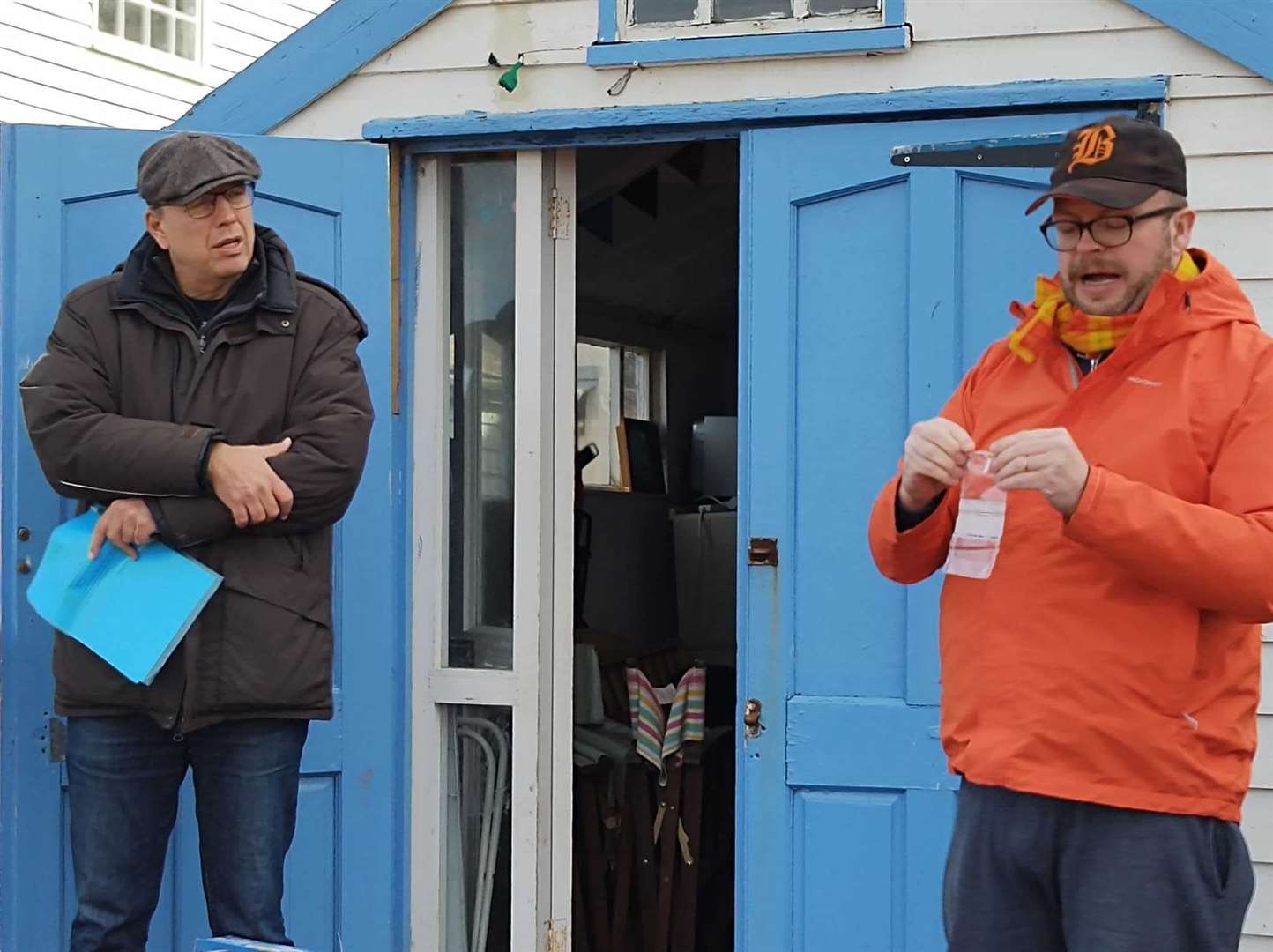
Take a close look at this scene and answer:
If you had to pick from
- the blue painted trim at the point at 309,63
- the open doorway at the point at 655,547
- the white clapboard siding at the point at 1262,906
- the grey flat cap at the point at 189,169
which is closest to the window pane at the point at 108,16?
the open doorway at the point at 655,547

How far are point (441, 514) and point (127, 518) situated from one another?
4.10 ft

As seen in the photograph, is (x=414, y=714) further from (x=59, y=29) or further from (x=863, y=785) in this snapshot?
(x=59, y=29)

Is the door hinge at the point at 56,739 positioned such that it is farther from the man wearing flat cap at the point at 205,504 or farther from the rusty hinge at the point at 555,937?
the rusty hinge at the point at 555,937

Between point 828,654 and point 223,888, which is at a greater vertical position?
point 828,654

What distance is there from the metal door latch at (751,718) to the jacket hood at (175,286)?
1432mm

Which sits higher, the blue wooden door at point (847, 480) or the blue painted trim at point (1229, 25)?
the blue painted trim at point (1229, 25)

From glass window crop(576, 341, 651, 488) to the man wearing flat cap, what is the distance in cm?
326

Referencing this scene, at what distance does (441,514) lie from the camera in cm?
421

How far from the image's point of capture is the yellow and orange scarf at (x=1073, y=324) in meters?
2.25

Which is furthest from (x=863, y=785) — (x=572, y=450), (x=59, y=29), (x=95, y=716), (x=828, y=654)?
(x=59, y=29)

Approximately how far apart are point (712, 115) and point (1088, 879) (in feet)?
7.37

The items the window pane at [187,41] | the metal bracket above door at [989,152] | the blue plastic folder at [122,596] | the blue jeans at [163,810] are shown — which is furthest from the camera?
the window pane at [187,41]

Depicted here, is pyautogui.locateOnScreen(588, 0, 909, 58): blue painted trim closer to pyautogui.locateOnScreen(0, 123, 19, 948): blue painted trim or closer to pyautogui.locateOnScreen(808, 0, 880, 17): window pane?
pyautogui.locateOnScreen(808, 0, 880, 17): window pane

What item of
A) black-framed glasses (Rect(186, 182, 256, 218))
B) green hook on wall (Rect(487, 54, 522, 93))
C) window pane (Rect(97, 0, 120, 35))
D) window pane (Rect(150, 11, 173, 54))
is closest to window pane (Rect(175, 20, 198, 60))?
window pane (Rect(150, 11, 173, 54))
